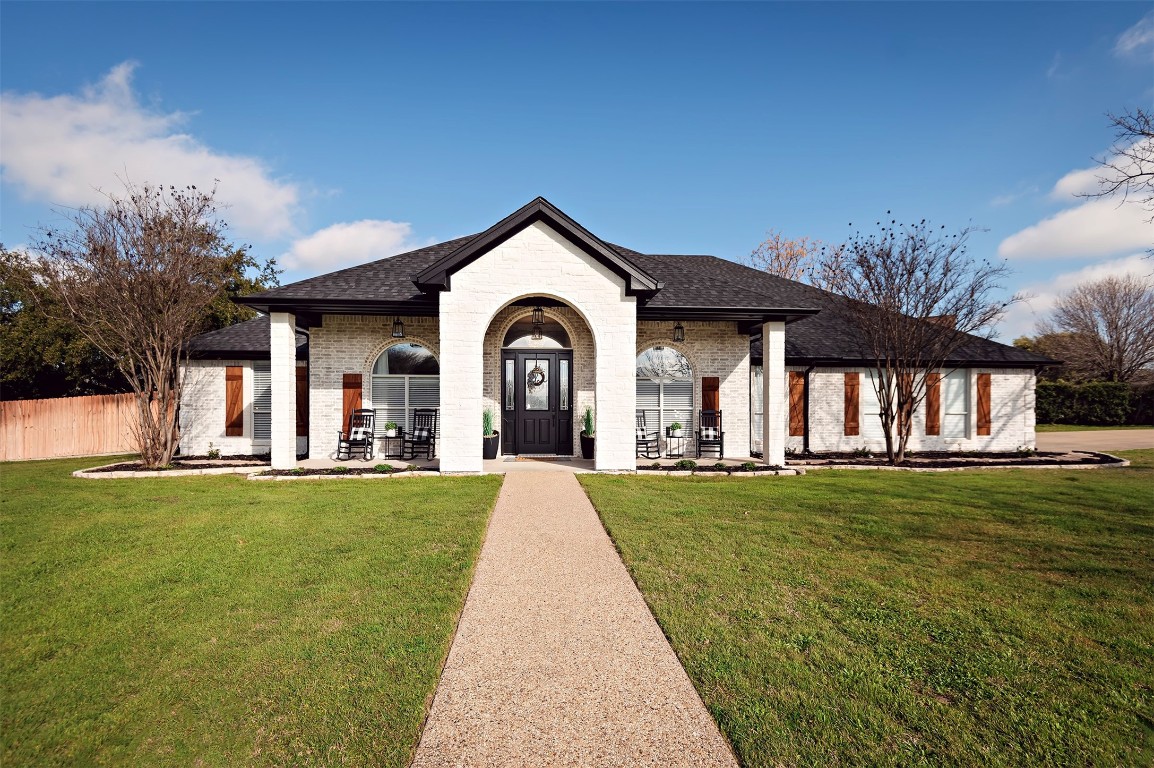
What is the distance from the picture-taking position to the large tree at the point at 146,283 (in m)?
11.1

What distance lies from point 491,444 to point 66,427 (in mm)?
13487

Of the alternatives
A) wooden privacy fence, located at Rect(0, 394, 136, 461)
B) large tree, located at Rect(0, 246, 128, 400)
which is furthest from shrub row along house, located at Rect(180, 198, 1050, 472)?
large tree, located at Rect(0, 246, 128, 400)

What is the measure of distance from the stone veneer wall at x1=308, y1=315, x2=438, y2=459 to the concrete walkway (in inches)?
347

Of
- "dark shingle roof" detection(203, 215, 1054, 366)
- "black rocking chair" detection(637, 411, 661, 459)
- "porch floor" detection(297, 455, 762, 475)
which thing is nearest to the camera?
"porch floor" detection(297, 455, 762, 475)

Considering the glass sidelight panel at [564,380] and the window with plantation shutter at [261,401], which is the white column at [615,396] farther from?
the window with plantation shutter at [261,401]

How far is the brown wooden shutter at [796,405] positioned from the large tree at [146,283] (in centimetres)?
1514

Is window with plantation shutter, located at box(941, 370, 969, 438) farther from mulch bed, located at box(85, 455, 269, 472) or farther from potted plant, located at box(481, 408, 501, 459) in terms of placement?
mulch bed, located at box(85, 455, 269, 472)

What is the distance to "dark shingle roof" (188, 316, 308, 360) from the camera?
13250mm

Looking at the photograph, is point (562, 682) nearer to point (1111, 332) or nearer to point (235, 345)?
point (235, 345)

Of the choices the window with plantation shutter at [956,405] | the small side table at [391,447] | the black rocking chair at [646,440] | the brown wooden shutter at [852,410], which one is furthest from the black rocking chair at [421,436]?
the window with plantation shutter at [956,405]

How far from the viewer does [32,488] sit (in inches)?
364

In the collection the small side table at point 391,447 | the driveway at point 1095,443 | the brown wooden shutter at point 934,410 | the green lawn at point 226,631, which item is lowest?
the driveway at point 1095,443

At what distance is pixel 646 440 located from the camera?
40.9 feet

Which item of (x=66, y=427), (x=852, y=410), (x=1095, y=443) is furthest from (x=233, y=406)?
(x=1095, y=443)
